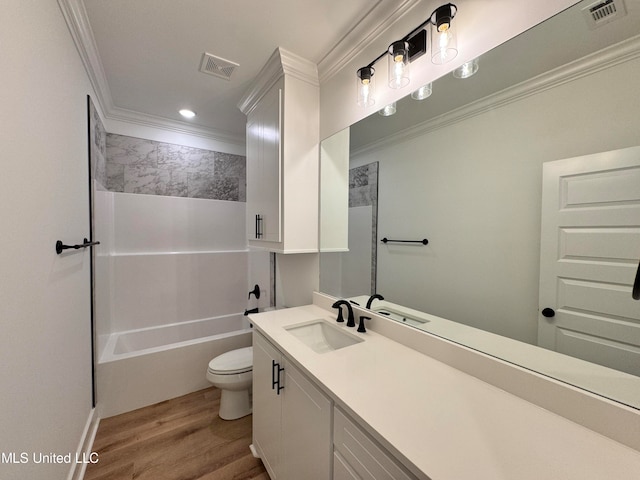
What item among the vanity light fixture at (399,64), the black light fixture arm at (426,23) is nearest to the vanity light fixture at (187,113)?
the black light fixture arm at (426,23)

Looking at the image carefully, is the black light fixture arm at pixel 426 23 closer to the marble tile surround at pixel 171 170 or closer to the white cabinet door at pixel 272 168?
the white cabinet door at pixel 272 168

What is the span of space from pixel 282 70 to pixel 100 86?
4.77 feet

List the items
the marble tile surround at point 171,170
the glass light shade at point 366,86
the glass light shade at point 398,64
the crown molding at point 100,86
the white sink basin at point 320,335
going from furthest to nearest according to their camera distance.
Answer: the marble tile surround at point 171,170, the white sink basin at point 320,335, the glass light shade at point 366,86, the crown molding at point 100,86, the glass light shade at point 398,64

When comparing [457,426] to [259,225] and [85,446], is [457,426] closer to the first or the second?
[259,225]

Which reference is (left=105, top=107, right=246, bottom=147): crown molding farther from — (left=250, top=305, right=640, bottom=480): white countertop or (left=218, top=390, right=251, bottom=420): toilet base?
(left=250, top=305, right=640, bottom=480): white countertop

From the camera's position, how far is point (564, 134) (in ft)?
2.74

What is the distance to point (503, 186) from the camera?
102 cm

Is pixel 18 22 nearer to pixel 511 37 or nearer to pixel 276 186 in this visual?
pixel 276 186

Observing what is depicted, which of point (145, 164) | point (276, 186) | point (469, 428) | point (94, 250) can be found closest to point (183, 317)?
point (94, 250)

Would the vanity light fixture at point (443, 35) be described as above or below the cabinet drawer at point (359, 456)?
above

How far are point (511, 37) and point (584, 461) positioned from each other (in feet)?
4.17

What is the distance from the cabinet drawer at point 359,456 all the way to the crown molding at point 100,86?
216 cm

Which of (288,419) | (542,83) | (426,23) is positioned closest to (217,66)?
(426,23)

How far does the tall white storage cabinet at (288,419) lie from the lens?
0.91 m
